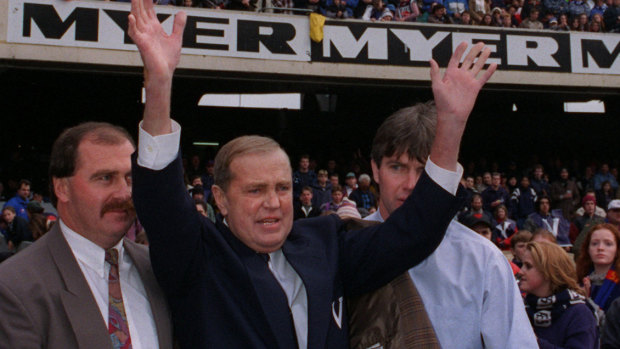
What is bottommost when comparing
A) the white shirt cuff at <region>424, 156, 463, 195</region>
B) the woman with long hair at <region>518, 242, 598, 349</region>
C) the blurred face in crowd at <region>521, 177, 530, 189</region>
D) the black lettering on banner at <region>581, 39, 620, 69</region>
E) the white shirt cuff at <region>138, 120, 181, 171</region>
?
the woman with long hair at <region>518, 242, 598, 349</region>

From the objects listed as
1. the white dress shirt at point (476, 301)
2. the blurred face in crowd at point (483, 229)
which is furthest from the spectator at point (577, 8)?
the white dress shirt at point (476, 301)

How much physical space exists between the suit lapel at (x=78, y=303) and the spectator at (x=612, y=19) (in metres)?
15.2

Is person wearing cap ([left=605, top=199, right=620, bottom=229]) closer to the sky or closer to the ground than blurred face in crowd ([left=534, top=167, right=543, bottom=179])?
closer to the ground

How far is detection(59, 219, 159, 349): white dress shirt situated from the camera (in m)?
1.78

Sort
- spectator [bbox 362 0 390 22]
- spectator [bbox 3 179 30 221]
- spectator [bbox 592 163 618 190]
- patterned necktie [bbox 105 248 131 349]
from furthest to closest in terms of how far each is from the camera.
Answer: spectator [bbox 592 163 618 190] → spectator [bbox 362 0 390 22] → spectator [bbox 3 179 30 221] → patterned necktie [bbox 105 248 131 349]

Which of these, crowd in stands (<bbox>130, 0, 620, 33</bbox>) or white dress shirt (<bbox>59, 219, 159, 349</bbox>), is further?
crowd in stands (<bbox>130, 0, 620, 33</bbox>)

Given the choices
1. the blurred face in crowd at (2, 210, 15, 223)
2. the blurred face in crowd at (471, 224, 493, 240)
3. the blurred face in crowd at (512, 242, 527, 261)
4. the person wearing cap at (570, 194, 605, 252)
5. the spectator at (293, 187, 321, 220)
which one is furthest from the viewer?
the person wearing cap at (570, 194, 605, 252)

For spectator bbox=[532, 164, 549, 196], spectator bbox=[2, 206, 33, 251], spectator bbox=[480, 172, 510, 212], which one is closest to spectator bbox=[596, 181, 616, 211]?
spectator bbox=[532, 164, 549, 196]

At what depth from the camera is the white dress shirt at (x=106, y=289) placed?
1781mm

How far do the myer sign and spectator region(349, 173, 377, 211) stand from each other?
308 centimetres

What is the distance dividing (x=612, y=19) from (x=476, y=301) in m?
14.8

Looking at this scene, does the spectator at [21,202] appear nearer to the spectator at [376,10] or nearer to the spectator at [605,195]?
the spectator at [376,10]

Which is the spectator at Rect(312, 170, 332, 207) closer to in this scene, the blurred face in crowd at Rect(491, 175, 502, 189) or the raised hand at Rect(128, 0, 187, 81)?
the blurred face in crowd at Rect(491, 175, 502, 189)

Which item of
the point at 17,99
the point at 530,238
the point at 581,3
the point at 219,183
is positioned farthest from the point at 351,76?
the point at 219,183
